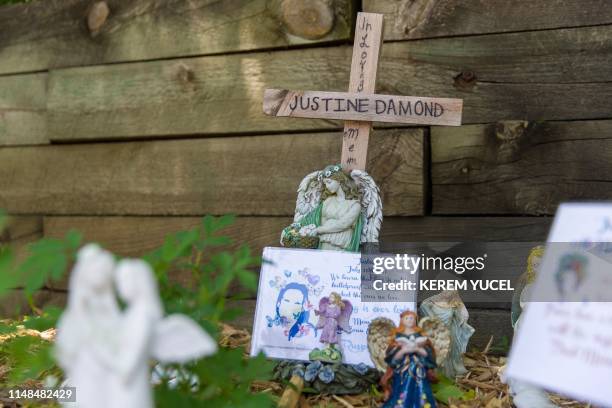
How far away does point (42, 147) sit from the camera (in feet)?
10.9

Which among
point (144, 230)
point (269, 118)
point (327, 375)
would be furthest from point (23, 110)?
point (327, 375)

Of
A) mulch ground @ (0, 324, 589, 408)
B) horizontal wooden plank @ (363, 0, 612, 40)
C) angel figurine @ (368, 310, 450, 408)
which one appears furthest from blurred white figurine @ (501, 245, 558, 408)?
horizontal wooden plank @ (363, 0, 612, 40)

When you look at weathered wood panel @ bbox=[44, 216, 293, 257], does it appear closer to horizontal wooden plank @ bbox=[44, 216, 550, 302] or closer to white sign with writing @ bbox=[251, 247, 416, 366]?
horizontal wooden plank @ bbox=[44, 216, 550, 302]

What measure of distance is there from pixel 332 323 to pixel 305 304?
0.12 m

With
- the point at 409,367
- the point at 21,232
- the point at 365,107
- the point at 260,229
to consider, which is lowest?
the point at 409,367

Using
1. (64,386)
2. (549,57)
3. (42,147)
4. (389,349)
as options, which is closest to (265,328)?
(389,349)

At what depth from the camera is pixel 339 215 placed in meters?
2.30

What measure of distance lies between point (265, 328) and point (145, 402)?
1.02 metres

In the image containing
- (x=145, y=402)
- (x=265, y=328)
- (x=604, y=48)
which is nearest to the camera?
(x=145, y=402)

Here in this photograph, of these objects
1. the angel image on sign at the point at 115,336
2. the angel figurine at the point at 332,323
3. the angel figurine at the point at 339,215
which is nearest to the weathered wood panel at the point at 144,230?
the angel figurine at the point at 339,215

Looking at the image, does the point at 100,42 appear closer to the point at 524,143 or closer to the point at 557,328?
the point at 524,143

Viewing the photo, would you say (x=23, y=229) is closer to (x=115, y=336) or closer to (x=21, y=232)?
(x=21, y=232)

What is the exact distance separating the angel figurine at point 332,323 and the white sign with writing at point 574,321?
2.43ft

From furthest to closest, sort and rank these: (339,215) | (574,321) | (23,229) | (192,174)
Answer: (23,229)
(192,174)
(339,215)
(574,321)
